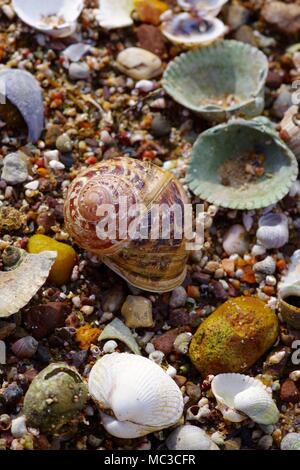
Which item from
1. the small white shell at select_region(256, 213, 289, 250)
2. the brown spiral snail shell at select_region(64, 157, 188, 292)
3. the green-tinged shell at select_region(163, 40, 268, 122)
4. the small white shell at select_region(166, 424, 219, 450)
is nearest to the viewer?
the small white shell at select_region(166, 424, 219, 450)

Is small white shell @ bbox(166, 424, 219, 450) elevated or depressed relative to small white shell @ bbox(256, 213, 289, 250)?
depressed

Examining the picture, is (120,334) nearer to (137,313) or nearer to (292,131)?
(137,313)

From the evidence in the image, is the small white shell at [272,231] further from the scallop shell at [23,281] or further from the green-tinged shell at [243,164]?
the scallop shell at [23,281]

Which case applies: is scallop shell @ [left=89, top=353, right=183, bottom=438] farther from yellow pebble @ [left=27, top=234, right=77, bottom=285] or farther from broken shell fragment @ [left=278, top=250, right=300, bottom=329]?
broken shell fragment @ [left=278, top=250, right=300, bottom=329]

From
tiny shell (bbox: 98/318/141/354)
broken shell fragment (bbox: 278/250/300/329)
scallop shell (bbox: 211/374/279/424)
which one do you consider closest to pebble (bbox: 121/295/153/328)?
tiny shell (bbox: 98/318/141/354)

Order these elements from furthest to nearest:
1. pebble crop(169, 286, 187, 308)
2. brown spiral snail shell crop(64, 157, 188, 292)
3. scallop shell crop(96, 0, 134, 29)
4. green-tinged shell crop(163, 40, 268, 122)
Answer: scallop shell crop(96, 0, 134, 29)
green-tinged shell crop(163, 40, 268, 122)
pebble crop(169, 286, 187, 308)
brown spiral snail shell crop(64, 157, 188, 292)

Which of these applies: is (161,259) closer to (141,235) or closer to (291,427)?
(141,235)

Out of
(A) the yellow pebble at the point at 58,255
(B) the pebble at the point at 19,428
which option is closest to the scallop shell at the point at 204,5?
(A) the yellow pebble at the point at 58,255
